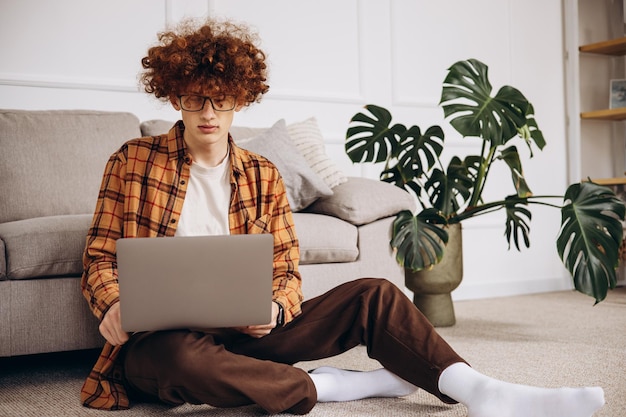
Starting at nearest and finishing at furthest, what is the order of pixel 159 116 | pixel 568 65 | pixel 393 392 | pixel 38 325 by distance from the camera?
pixel 393 392 → pixel 38 325 → pixel 159 116 → pixel 568 65

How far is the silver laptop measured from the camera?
128 cm

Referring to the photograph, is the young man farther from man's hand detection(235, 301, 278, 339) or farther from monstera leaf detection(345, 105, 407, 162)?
monstera leaf detection(345, 105, 407, 162)

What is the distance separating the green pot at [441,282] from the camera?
2.85 m

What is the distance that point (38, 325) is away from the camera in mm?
1895

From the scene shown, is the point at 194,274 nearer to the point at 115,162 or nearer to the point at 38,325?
the point at 115,162

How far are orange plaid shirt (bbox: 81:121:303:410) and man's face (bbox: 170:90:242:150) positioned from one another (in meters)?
0.10

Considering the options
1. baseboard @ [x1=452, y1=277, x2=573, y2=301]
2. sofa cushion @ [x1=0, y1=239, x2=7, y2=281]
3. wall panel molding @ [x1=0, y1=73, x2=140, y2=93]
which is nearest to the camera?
sofa cushion @ [x1=0, y1=239, x2=7, y2=281]

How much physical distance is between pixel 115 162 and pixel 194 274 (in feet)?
1.52

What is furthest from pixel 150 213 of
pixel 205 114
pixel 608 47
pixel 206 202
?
pixel 608 47

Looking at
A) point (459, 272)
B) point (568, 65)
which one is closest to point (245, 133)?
point (459, 272)

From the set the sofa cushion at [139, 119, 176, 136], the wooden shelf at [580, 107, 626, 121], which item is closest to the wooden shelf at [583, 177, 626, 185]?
the wooden shelf at [580, 107, 626, 121]

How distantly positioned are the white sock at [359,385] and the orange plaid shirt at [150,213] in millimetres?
189

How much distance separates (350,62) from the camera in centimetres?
358

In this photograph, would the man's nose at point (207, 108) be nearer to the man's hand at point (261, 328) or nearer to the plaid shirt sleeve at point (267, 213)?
the plaid shirt sleeve at point (267, 213)
